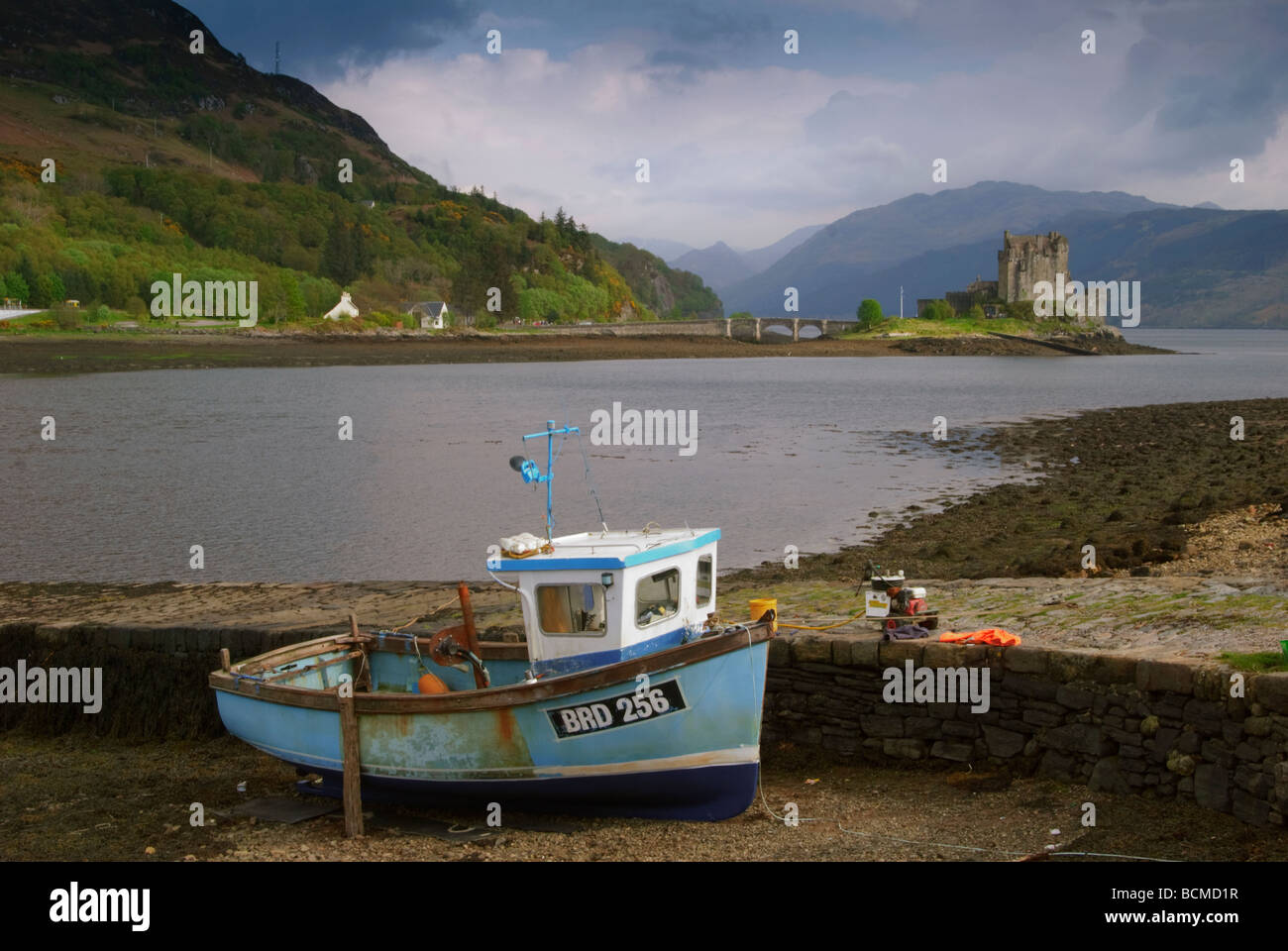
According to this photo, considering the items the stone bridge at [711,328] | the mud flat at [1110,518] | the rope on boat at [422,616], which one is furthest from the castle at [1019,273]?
the rope on boat at [422,616]

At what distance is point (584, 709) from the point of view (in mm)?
10422

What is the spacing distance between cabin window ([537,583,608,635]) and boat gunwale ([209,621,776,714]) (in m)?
0.49

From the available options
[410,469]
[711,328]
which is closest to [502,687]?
[410,469]

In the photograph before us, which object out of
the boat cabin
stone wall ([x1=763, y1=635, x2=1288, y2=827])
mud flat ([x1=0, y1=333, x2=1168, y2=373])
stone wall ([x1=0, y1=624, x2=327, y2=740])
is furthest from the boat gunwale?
mud flat ([x1=0, y1=333, x2=1168, y2=373])

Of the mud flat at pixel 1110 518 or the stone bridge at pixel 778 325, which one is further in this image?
the stone bridge at pixel 778 325

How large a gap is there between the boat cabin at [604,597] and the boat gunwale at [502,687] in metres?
0.34

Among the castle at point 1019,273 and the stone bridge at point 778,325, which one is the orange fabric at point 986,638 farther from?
the castle at point 1019,273

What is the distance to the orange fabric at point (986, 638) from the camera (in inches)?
413

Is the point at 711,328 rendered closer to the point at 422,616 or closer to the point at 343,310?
the point at 343,310

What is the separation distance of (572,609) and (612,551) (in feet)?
2.21

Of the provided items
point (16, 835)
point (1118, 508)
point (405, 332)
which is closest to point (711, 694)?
point (16, 835)

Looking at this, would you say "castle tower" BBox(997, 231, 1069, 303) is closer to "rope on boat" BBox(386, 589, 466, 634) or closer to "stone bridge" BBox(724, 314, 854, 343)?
"stone bridge" BBox(724, 314, 854, 343)

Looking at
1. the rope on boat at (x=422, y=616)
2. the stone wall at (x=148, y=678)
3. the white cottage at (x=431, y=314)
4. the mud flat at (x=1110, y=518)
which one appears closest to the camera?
the stone wall at (x=148, y=678)
